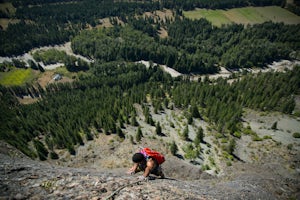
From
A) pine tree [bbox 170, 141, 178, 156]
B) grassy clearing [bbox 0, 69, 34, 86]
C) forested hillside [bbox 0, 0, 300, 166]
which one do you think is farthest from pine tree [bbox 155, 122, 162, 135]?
grassy clearing [bbox 0, 69, 34, 86]

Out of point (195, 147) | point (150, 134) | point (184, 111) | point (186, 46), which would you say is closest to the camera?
point (195, 147)

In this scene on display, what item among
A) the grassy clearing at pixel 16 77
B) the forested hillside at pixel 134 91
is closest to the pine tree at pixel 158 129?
the forested hillside at pixel 134 91

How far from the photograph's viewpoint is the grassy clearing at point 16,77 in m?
158

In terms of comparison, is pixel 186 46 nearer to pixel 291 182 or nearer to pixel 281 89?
pixel 281 89

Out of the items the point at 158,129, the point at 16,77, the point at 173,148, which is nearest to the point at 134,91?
the point at 158,129

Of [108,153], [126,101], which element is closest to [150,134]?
[108,153]

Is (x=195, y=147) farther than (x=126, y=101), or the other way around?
(x=126, y=101)

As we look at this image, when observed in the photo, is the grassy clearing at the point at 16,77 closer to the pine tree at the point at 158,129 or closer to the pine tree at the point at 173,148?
the pine tree at the point at 158,129

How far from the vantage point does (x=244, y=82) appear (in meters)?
108

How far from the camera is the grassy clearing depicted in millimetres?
158000

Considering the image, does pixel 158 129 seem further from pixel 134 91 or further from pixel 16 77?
pixel 16 77

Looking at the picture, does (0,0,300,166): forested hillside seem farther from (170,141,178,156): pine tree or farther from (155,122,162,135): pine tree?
(170,141,178,156): pine tree

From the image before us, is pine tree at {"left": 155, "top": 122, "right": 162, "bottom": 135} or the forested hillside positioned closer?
pine tree at {"left": 155, "top": 122, "right": 162, "bottom": 135}

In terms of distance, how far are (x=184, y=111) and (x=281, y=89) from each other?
52448 mm
